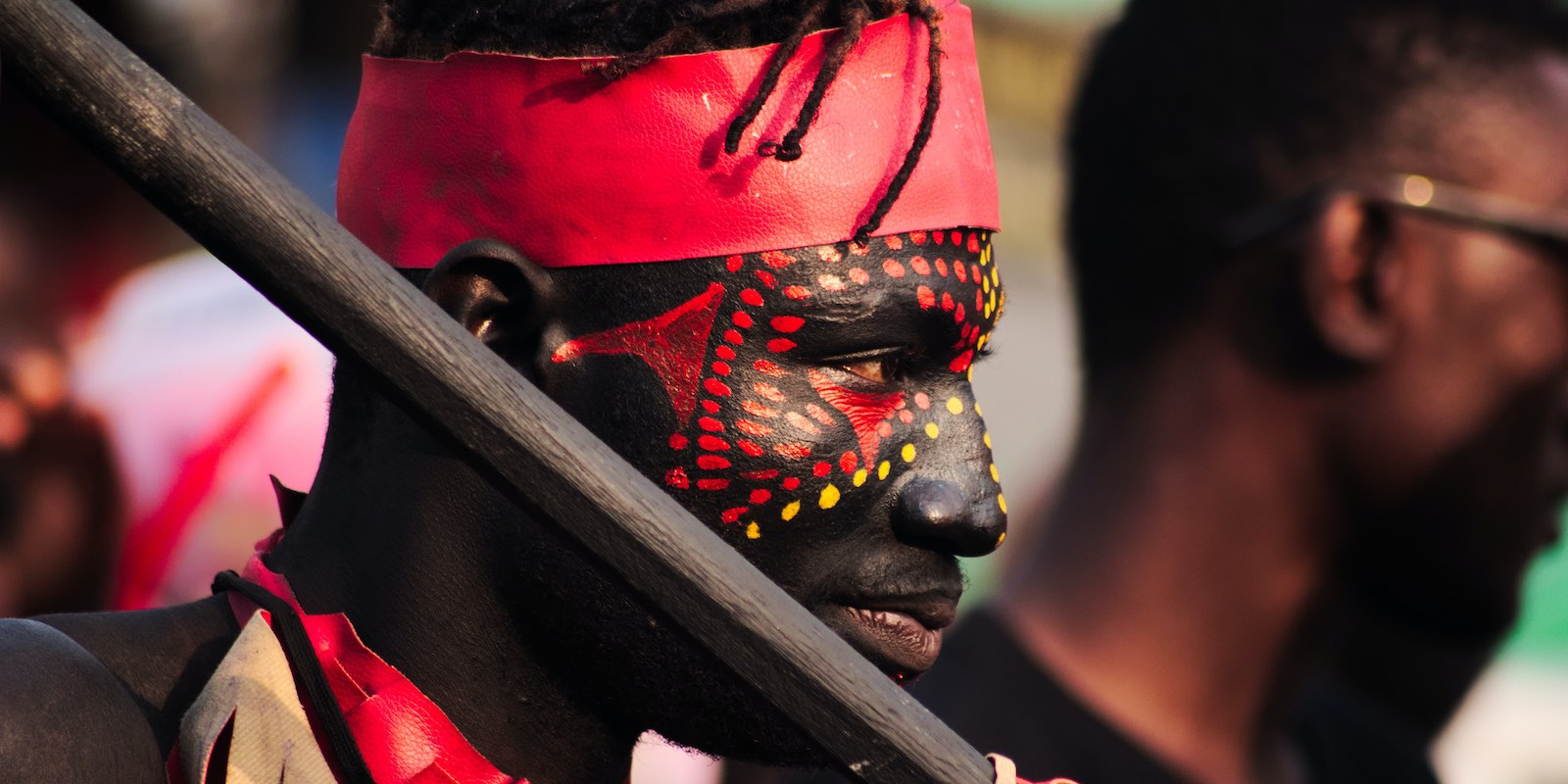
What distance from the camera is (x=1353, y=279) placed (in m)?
4.04

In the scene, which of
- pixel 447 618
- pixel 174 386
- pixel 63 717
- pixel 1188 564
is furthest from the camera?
pixel 174 386

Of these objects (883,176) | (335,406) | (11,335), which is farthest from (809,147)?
(11,335)

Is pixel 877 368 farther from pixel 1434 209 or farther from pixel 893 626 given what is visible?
pixel 1434 209

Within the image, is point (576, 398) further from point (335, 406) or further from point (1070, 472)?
point (1070, 472)

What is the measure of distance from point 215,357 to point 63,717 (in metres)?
2.56

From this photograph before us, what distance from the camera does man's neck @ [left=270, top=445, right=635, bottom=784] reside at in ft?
Result: 7.91

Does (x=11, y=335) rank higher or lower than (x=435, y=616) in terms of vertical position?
lower

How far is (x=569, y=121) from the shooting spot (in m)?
2.46

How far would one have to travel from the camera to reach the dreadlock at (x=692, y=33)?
2.43 meters

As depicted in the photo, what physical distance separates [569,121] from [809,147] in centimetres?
32

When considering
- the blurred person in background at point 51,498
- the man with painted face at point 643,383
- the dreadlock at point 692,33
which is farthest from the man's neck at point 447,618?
the blurred person in background at point 51,498

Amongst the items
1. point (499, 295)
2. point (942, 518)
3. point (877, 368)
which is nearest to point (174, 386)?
point (499, 295)

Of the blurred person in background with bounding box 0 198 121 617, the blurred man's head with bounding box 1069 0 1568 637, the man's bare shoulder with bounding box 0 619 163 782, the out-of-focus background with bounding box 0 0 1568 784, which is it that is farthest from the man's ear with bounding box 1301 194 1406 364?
the blurred person in background with bounding box 0 198 121 617

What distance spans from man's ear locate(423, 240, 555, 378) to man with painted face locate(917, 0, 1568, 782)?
5.35 ft
